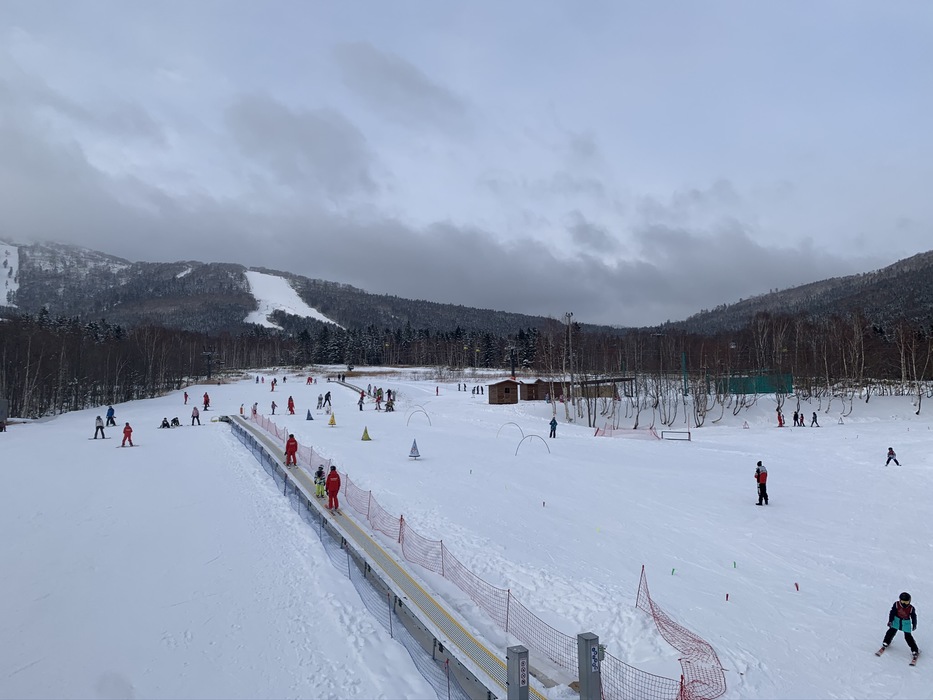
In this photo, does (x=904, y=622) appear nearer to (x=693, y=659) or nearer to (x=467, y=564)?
(x=693, y=659)

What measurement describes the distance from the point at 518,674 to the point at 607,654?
2759mm

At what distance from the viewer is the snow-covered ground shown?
8.20 meters

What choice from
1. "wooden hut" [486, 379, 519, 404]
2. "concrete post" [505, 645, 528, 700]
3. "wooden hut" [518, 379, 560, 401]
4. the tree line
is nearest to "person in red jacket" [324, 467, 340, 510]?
"concrete post" [505, 645, 528, 700]

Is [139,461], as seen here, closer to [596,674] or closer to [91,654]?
[91,654]

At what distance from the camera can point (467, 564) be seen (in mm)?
12438

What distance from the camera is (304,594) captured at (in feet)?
36.3

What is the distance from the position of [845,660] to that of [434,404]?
4885 cm

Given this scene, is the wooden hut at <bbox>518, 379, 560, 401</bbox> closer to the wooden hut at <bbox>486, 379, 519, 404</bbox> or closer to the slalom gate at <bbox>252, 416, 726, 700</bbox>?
the wooden hut at <bbox>486, 379, 519, 404</bbox>

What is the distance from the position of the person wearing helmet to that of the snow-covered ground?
33cm

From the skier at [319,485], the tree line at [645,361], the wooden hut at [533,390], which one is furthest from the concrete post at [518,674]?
the wooden hut at [533,390]

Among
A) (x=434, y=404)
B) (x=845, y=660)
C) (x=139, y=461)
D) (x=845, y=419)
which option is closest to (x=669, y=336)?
(x=845, y=419)

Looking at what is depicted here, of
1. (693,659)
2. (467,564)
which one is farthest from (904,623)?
(467,564)

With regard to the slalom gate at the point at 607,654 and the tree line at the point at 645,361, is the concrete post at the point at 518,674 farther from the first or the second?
the tree line at the point at 645,361

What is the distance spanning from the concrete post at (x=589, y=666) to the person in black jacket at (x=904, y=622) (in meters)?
5.21
